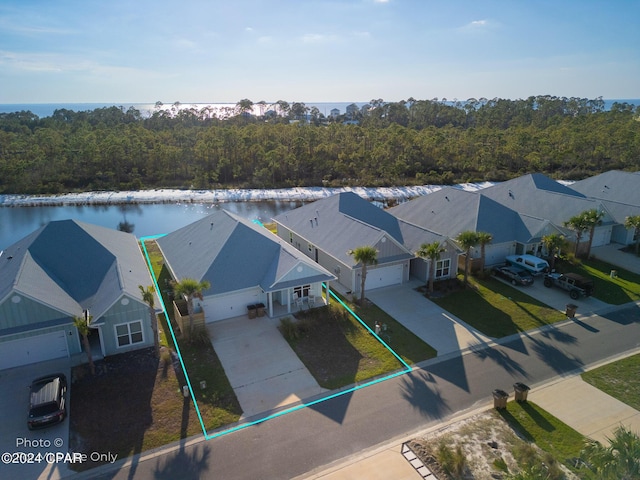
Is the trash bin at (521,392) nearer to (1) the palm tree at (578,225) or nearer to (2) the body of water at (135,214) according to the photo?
(1) the palm tree at (578,225)

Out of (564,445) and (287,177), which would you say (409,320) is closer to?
(564,445)

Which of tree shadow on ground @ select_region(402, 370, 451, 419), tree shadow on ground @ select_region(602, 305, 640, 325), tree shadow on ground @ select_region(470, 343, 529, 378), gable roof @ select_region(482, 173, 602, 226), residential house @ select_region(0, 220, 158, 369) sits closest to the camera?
tree shadow on ground @ select_region(402, 370, 451, 419)

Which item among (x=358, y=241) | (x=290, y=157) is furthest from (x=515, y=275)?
(x=290, y=157)

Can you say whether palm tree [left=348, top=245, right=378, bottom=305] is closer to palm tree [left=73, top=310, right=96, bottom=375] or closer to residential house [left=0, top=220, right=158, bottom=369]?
residential house [left=0, top=220, right=158, bottom=369]

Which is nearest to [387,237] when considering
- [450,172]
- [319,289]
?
[319,289]

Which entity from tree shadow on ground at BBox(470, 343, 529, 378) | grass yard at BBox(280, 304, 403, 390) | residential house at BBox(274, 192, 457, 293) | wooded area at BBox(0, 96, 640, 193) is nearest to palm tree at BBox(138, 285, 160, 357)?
grass yard at BBox(280, 304, 403, 390)

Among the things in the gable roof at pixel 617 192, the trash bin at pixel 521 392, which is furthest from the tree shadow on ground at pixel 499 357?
the gable roof at pixel 617 192
